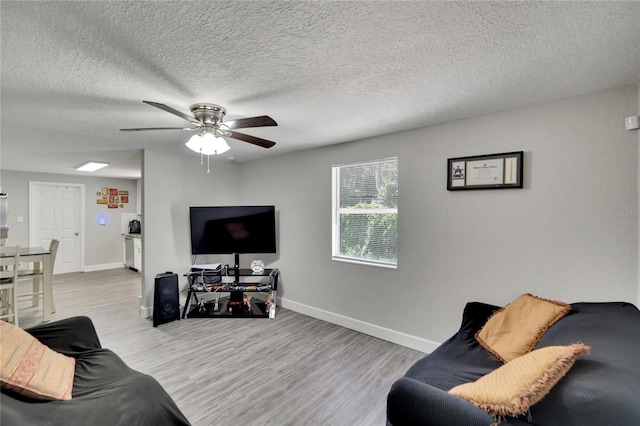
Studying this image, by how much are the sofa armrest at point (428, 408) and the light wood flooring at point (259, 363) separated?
0.90 meters

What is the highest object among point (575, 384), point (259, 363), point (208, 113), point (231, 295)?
point (208, 113)

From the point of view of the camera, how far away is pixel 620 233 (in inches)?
74.9

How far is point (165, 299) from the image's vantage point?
3.54 meters

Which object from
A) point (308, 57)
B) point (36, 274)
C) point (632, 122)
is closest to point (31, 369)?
point (308, 57)

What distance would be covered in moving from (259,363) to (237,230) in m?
1.91

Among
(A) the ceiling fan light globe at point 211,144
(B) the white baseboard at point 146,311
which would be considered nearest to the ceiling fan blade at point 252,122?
(A) the ceiling fan light globe at point 211,144

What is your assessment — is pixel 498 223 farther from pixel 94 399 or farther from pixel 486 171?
pixel 94 399

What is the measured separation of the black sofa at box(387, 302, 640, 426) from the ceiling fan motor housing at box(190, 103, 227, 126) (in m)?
2.14

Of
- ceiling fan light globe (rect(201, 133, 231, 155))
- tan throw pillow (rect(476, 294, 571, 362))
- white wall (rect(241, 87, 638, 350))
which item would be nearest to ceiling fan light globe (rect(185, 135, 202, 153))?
ceiling fan light globe (rect(201, 133, 231, 155))

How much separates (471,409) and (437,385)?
0.46m

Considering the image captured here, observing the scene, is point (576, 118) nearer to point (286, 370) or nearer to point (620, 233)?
point (620, 233)

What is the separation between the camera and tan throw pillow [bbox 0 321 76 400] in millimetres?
1205

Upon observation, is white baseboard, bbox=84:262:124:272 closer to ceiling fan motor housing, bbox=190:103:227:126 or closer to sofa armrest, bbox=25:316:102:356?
sofa armrest, bbox=25:316:102:356

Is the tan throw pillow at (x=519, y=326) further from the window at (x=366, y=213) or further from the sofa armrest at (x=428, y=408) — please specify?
the window at (x=366, y=213)
